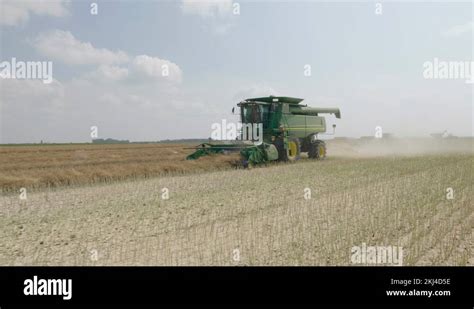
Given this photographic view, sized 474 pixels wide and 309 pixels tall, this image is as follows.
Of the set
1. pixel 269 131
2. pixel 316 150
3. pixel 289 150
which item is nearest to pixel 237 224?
pixel 269 131

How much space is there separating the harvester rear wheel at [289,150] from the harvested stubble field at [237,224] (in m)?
7.97

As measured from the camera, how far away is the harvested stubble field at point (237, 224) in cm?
489

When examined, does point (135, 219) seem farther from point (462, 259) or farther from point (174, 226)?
point (462, 259)

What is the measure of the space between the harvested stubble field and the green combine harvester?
6174 mm

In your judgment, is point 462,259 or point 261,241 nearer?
point 462,259

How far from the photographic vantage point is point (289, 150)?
19.7 meters

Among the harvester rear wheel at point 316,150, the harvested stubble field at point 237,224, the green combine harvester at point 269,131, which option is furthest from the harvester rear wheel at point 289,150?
the harvested stubble field at point 237,224

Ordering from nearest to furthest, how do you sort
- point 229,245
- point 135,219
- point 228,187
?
point 229,245 < point 135,219 < point 228,187

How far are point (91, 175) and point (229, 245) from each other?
865 cm

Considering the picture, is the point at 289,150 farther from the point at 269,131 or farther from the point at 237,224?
the point at 237,224

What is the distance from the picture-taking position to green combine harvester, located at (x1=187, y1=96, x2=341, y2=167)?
17.1 metres

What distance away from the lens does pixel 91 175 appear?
41.1ft

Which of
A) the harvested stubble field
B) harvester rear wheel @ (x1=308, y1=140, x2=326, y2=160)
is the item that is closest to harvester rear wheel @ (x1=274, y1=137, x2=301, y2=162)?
harvester rear wheel @ (x1=308, y1=140, x2=326, y2=160)

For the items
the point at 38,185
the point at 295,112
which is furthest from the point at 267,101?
the point at 38,185
